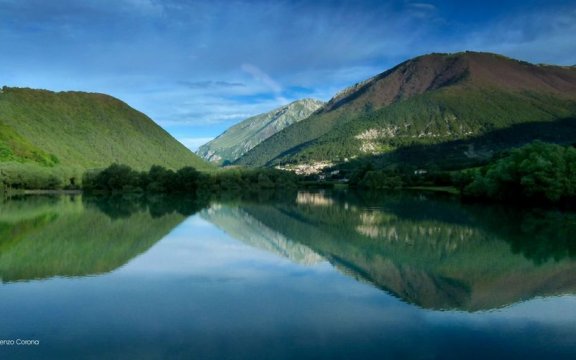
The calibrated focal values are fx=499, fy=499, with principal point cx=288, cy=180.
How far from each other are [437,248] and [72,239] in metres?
28.7

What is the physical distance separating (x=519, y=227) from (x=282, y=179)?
106 meters

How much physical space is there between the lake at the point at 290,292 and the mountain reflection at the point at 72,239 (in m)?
0.19

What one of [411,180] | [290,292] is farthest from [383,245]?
[411,180]

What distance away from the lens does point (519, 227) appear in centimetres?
4788

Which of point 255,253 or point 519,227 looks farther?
point 519,227

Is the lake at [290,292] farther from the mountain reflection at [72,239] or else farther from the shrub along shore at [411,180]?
the shrub along shore at [411,180]

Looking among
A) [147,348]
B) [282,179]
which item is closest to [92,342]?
[147,348]

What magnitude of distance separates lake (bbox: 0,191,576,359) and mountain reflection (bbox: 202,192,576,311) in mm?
155

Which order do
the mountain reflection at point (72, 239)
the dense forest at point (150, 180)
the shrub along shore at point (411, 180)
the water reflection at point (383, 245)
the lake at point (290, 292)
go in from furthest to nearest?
1. the dense forest at point (150, 180)
2. the shrub along shore at point (411, 180)
3. the mountain reflection at point (72, 239)
4. the water reflection at point (383, 245)
5. the lake at point (290, 292)

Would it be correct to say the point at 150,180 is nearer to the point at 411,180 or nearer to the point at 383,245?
the point at 411,180

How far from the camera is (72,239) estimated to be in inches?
1591

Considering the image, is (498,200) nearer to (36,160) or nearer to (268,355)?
(268,355)

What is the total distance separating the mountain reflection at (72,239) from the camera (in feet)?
97.2

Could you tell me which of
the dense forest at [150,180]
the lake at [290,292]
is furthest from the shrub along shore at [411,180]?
the lake at [290,292]
